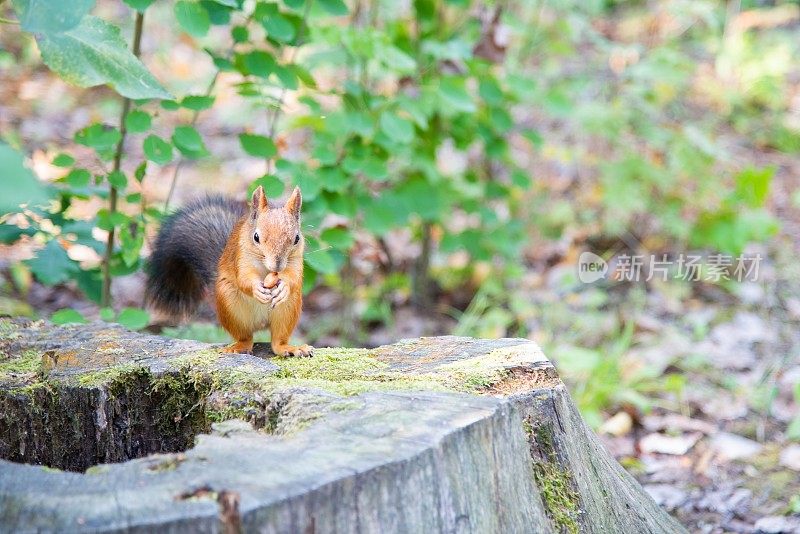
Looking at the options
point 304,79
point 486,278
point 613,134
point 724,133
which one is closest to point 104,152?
point 304,79

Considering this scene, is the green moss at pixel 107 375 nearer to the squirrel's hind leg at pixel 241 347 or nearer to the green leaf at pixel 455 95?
the squirrel's hind leg at pixel 241 347

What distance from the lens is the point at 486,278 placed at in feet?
15.2

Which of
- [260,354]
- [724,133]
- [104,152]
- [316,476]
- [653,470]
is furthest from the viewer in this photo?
[724,133]

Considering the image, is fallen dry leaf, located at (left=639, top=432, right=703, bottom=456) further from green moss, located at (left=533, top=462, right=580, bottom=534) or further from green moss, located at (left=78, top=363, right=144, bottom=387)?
green moss, located at (left=78, top=363, right=144, bottom=387)

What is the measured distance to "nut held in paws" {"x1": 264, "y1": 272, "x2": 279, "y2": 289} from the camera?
82.4 inches

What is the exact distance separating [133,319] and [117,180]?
442 millimetres

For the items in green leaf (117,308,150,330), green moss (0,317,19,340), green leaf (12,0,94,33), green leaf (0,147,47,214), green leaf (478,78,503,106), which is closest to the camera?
green leaf (0,147,47,214)

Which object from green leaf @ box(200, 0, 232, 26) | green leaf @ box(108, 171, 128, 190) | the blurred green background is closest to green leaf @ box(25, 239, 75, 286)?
the blurred green background

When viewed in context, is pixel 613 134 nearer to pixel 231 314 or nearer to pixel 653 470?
pixel 653 470

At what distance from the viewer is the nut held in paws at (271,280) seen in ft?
6.87

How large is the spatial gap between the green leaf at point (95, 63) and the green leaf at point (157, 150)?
550 mm

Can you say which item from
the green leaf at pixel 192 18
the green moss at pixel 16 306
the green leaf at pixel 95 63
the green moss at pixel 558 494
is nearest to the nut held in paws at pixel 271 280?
the green leaf at pixel 95 63

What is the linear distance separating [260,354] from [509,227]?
2.20m

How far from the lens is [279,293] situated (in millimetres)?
2104
